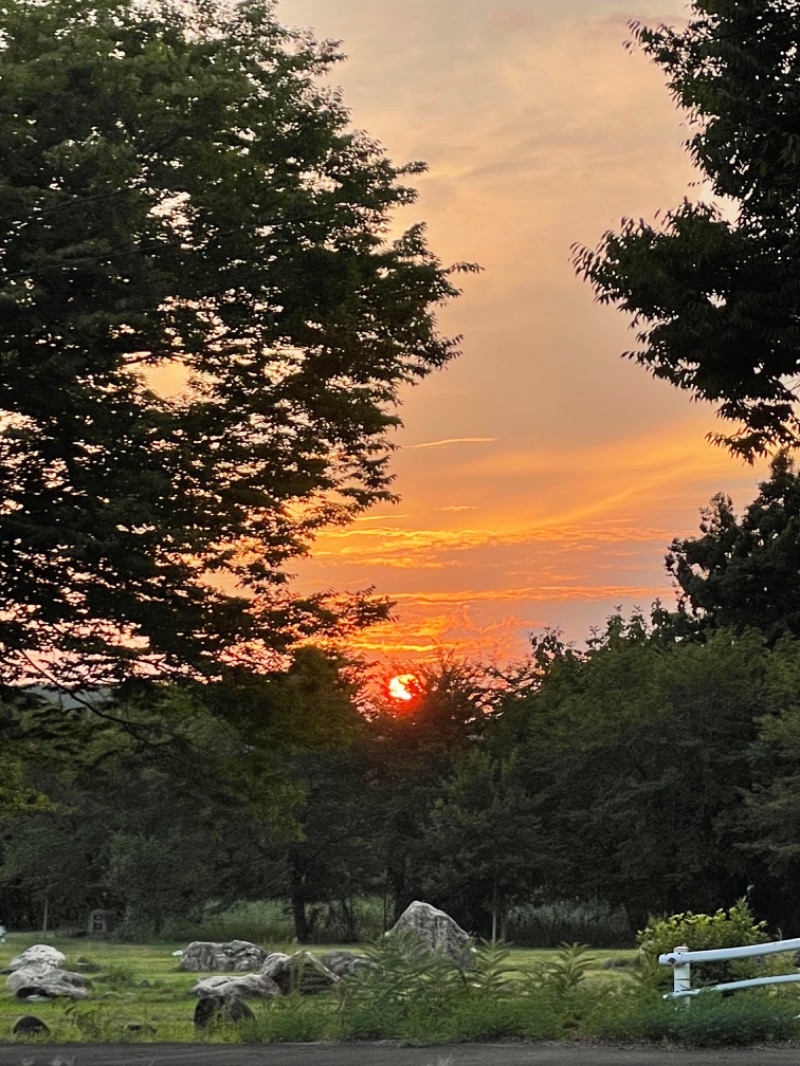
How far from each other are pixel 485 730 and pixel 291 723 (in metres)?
41.8

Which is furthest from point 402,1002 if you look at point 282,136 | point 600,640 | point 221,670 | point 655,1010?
point 600,640

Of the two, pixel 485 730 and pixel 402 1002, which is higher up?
pixel 485 730

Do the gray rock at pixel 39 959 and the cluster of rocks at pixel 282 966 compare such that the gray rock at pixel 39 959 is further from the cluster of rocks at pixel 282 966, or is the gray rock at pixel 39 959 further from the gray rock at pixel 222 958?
the cluster of rocks at pixel 282 966

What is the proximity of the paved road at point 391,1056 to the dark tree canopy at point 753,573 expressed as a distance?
1888 inches

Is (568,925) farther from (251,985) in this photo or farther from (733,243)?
(733,243)

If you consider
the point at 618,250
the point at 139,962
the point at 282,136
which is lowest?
the point at 139,962

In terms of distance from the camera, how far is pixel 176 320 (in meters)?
18.7

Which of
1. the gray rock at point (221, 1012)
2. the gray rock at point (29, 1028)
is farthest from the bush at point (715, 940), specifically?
the gray rock at point (29, 1028)

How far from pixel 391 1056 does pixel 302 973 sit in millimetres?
10554

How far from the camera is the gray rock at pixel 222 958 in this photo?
37.3m

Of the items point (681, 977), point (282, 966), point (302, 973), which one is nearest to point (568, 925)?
point (282, 966)

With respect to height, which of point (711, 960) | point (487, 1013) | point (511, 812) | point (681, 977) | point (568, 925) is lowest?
point (568, 925)

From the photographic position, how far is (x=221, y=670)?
70.1 ft

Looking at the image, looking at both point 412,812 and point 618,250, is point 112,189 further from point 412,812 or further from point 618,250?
point 412,812
